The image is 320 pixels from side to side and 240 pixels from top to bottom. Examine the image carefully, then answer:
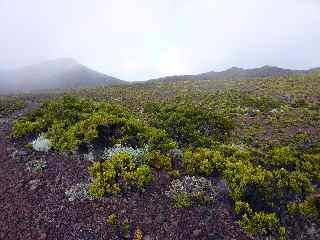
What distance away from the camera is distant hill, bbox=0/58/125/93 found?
8094 centimetres

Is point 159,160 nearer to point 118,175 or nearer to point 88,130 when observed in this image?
point 118,175

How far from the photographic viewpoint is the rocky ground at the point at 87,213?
9781 mm

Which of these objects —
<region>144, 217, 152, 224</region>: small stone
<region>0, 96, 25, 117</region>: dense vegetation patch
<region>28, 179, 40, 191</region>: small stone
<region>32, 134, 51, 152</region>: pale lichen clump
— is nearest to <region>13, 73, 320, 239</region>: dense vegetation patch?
<region>32, 134, 51, 152</region>: pale lichen clump

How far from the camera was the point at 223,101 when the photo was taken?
26.8 meters

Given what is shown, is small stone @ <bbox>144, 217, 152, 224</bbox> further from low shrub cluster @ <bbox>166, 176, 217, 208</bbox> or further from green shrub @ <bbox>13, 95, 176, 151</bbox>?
green shrub @ <bbox>13, 95, 176, 151</bbox>

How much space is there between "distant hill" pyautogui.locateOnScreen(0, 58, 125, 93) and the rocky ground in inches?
2572

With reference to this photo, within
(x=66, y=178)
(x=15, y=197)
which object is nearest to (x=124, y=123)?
(x=66, y=178)

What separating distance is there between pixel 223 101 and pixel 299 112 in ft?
19.2

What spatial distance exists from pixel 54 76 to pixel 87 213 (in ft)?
296

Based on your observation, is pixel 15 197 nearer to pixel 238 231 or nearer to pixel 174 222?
pixel 174 222

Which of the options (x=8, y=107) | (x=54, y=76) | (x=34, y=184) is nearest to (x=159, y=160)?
(x=34, y=184)

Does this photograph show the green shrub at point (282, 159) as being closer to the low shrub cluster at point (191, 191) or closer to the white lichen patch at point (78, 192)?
the low shrub cluster at point (191, 191)

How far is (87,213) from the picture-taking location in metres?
10.4

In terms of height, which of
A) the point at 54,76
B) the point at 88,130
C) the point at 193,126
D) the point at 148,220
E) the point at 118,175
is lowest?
the point at 54,76
